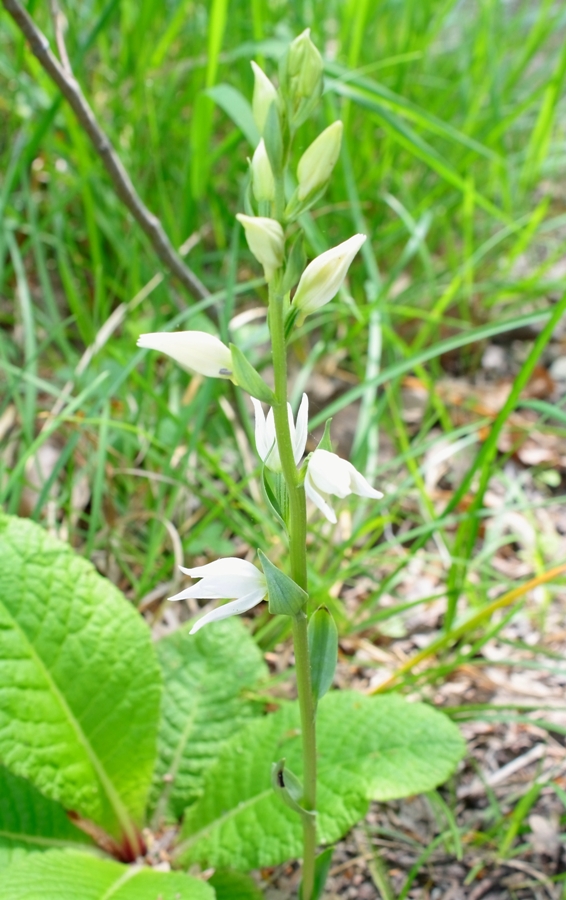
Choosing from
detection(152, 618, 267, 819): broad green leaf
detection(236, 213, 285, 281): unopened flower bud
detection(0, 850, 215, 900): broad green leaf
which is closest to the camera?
detection(236, 213, 285, 281): unopened flower bud

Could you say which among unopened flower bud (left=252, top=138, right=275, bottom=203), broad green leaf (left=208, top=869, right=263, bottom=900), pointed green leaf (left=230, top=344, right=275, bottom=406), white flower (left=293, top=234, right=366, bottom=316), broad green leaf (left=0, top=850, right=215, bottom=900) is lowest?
broad green leaf (left=208, top=869, right=263, bottom=900)

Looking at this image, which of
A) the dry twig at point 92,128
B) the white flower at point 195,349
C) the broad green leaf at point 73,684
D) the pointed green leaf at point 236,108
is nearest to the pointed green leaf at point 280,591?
the white flower at point 195,349

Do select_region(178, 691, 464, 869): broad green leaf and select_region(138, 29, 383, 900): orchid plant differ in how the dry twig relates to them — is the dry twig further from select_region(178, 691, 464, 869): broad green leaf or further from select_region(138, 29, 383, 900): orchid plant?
select_region(178, 691, 464, 869): broad green leaf

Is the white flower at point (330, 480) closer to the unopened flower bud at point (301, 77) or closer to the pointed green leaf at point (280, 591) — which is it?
the pointed green leaf at point (280, 591)

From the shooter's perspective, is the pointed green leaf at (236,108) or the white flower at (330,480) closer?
the white flower at (330,480)

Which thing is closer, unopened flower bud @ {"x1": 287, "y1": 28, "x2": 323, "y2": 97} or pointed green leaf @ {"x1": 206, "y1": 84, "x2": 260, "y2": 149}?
unopened flower bud @ {"x1": 287, "y1": 28, "x2": 323, "y2": 97}

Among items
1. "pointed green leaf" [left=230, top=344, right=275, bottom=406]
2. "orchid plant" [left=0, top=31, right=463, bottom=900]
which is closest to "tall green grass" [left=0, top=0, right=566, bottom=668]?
"orchid plant" [left=0, top=31, right=463, bottom=900]

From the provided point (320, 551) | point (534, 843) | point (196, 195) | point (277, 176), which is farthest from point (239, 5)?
point (534, 843)
